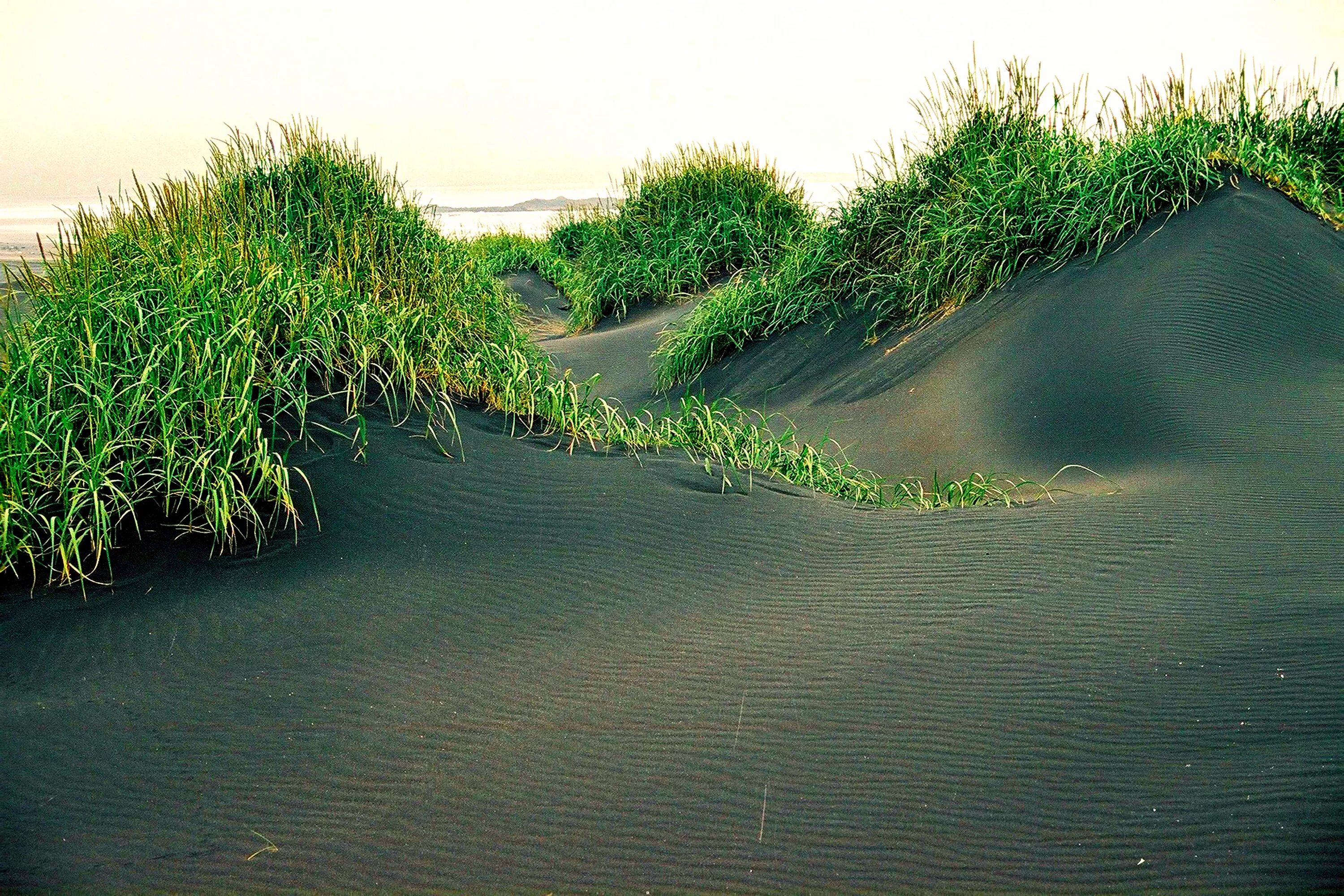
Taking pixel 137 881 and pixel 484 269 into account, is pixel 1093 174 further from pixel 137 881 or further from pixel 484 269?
pixel 137 881

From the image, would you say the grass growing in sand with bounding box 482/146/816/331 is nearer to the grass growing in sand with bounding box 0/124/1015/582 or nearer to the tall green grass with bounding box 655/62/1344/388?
the tall green grass with bounding box 655/62/1344/388

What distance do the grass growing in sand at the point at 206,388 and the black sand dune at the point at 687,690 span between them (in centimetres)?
19

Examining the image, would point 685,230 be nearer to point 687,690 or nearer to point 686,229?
point 686,229

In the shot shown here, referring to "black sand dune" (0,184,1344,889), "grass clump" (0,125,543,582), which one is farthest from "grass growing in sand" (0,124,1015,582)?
"black sand dune" (0,184,1344,889)

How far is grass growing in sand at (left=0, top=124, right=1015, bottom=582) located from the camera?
3100 mm

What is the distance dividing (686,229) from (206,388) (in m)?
8.52

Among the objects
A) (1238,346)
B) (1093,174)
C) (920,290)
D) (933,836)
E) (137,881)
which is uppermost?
(1093,174)

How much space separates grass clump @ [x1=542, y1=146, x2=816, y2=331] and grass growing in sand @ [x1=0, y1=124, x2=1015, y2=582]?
19.4 ft

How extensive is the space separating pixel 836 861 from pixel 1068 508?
2219mm

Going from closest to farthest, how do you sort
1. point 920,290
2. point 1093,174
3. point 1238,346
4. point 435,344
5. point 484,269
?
1. point 435,344
2. point 1238,346
3. point 1093,174
4. point 920,290
5. point 484,269

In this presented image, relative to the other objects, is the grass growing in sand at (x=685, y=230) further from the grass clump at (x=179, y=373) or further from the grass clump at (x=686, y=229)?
the grass clump at (x=179, y=373)

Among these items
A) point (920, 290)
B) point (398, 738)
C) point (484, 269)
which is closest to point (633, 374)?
point (484, 269)

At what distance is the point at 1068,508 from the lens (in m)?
3.82

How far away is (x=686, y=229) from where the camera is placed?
1132cm
